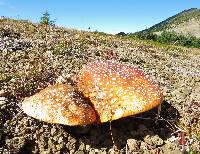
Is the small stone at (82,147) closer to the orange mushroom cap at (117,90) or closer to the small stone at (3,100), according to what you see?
the orange mushroom cap at (117,90)

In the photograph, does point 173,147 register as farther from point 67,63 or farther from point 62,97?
point 67,63

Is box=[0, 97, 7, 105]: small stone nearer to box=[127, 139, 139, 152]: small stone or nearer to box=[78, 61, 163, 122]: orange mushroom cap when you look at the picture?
box=[78, 61, 163, 122]: orange mushroom cap

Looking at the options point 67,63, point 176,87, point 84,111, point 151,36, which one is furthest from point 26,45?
point 151,36

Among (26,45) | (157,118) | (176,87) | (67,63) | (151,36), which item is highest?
(151,36)

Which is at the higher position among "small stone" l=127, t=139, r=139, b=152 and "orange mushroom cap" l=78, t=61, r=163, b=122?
"orange mushroom cap" l=78, t=61, r=163, b=122

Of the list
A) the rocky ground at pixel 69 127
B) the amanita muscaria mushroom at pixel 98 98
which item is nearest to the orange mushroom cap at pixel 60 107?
the amanita muscaria mushroom at pixel 98 98

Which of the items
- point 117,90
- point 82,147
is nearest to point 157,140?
point 117,90

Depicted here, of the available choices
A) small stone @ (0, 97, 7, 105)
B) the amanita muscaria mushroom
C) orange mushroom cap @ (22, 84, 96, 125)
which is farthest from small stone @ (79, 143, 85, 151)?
small stone @ (0, 97, 7, 105)
